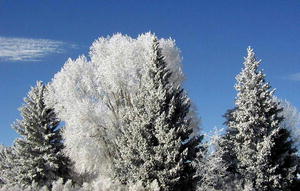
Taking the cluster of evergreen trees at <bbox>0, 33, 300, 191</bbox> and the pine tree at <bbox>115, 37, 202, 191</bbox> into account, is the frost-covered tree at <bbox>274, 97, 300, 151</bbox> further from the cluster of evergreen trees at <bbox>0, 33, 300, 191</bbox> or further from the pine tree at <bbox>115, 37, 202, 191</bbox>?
the pine tree at <bbox>115, 37, 202, 191</bbox>

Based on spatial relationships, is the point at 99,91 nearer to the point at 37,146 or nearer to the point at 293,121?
the point at 37,146

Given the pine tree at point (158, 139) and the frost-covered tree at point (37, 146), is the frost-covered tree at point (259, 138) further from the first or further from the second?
the frost-covered tree at point (37, 146)

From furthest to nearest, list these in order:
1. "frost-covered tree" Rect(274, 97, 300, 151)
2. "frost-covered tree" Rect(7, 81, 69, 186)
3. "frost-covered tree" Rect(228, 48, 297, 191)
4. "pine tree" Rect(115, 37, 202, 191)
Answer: "frost-covered tree" Rect(274, 97, 300, 151), "frost-covered tree" Rect(7, 81, 69, 186), "frost-covered tree" Rect(228, 48, 297, 191), "pine tree" Rect(115, 37, 202, 191)

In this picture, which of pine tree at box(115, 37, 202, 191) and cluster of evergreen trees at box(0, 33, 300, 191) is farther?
cluster of evergreen trees at box(0, 33, 300, 191)

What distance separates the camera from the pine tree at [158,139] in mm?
27812

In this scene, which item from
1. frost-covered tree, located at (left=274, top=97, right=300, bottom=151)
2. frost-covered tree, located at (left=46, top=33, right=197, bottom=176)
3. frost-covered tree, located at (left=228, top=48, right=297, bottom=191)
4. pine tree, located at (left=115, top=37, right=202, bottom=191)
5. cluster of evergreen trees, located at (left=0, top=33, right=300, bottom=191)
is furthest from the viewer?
frost-covered tree, located at (left=274, top=97, right=300, bottom=151)

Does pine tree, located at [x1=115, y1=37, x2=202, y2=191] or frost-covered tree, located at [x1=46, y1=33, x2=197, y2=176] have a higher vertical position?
frost-covered tree, located at [x1=46, y1=33, x2=197, y2=176]

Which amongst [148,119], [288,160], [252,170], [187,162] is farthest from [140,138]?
[288,160]

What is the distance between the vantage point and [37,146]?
35.2 meters

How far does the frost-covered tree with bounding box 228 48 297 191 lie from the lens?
3262 centimetres

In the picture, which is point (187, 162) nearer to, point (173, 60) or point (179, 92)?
point (179, 92)

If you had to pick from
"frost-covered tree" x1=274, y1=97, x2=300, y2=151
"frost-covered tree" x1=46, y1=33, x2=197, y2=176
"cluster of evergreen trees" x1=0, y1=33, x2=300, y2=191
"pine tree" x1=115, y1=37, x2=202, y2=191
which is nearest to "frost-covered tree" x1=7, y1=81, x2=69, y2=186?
"cluster of evergreen trees" x1=0, y1=33, x2=300, y2=191

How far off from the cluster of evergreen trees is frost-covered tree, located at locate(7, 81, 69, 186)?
0.24 feet

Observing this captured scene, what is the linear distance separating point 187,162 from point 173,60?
53.1 ft
